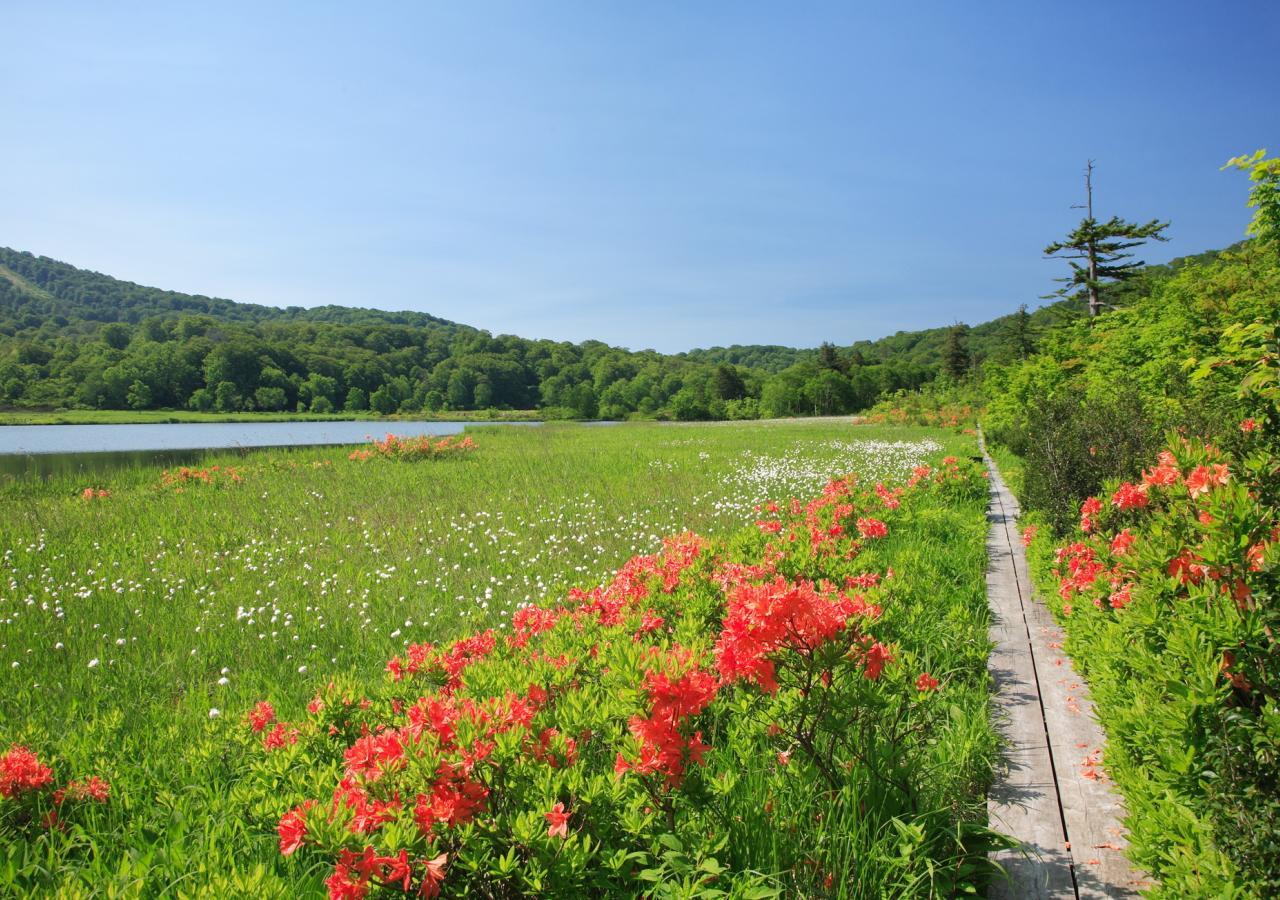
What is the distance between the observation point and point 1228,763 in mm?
1450

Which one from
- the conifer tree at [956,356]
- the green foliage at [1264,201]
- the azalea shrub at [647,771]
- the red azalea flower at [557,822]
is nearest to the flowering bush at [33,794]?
the azalea shrub at [647,771]

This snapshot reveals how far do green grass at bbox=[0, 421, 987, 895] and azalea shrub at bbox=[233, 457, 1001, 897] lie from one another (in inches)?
9.2

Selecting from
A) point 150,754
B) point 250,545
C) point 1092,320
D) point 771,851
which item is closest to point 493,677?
point 771,851

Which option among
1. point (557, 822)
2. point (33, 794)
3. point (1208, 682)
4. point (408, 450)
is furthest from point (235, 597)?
point (408, 450)

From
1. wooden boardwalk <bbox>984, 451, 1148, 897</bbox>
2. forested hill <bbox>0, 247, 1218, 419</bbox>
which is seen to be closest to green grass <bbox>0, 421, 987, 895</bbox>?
wooden boardwalk <bbox>984, 451, 1148, 897</bbox>

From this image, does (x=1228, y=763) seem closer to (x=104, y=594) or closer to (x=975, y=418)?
(x=104, y=594)

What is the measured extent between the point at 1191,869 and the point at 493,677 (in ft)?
7.20

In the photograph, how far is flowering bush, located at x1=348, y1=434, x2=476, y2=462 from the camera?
17.1 meters

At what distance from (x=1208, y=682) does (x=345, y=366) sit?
79550mm

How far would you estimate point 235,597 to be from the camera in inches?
216

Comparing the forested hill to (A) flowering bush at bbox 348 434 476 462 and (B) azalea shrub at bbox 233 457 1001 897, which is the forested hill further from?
(B) azalea shrub at bbox 233 457 1001 897

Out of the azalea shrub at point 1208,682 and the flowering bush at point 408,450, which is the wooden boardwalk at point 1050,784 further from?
the flowering bush at point 408,450

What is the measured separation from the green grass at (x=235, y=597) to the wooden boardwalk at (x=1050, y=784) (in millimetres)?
203

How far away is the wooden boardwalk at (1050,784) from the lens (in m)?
1.88
